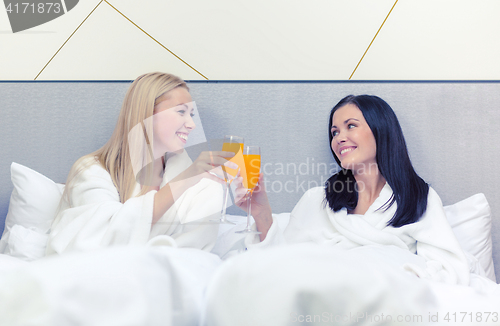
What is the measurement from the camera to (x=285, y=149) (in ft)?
5.21

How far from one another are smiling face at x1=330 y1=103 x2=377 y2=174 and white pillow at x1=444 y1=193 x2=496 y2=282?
38 cm

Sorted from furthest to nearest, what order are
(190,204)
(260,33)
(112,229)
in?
1. (260,33)
2. (190,204)
3. (112,229)

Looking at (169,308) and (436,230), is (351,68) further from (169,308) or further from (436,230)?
(169,308)

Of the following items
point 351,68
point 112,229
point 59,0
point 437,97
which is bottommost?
point 112,229

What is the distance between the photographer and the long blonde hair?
1.31 m

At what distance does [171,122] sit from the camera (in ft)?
4.56

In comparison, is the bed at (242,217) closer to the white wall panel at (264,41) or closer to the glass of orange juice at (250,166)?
the white wall panel at (264,41)

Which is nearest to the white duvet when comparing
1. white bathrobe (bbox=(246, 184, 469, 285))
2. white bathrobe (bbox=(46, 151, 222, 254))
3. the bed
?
the bed

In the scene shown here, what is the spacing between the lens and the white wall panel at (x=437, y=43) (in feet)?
5.18

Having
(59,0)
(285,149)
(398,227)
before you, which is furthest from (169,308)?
(59,0)

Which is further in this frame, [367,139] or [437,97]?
[437,97]

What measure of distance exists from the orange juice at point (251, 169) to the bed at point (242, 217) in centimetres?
26

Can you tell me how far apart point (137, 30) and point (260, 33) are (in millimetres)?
577

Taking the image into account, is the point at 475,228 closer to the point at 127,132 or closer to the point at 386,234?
the point at 386,234
